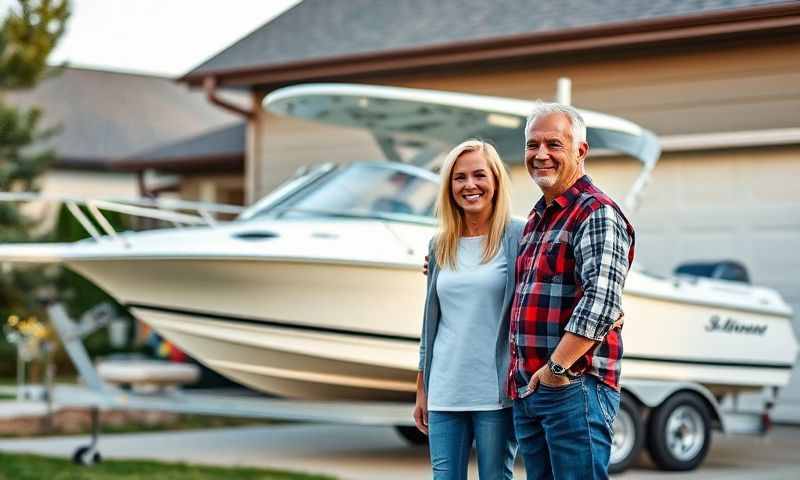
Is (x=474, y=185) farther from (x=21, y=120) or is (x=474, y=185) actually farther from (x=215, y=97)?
(x=21, y=120)

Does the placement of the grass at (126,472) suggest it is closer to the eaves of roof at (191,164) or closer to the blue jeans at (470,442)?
the blue jeans at (470,442)

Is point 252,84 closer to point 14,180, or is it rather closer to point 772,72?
point 772,72

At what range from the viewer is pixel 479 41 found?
42.0 feet

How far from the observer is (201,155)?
18.9 m

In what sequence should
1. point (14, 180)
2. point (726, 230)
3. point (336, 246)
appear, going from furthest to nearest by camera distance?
1. point (14, 180)
2. point (726, 230)
3. point (336, 246)

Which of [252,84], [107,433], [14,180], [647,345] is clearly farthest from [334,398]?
[14,180]

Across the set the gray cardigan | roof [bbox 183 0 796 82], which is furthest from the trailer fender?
the gray cardigan

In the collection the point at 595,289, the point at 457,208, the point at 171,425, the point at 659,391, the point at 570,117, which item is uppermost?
the point at 570,117

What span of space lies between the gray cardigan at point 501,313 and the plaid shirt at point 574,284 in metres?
0.17

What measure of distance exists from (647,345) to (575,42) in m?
4.14

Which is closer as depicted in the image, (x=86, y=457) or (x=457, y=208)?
(x=457, y=208)

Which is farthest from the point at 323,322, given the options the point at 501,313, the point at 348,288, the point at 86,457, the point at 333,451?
the point at 501,313

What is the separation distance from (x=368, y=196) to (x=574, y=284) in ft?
17.2

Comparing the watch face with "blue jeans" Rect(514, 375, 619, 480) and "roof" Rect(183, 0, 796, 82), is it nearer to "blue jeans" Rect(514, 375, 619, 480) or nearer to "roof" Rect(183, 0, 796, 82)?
"blue jeans" Rect(514, 375, 619, 480)
